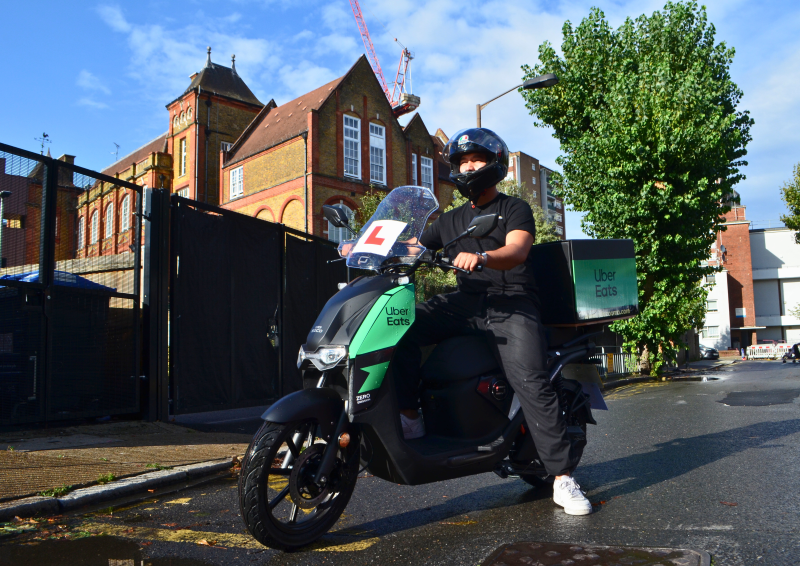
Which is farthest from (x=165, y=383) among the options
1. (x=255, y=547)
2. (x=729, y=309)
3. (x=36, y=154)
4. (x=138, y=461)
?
(x=729, y=309)

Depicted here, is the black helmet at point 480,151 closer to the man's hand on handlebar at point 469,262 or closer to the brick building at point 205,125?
the man's hand on handlebar at point 469,262

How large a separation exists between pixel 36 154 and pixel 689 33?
794 inches

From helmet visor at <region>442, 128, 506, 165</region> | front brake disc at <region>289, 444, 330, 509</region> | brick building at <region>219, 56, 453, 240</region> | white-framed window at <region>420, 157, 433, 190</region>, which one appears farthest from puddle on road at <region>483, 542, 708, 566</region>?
white-framed window at <region>420, 157, 433, 190</region>

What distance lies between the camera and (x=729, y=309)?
69000 mm

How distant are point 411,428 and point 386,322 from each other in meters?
0.68

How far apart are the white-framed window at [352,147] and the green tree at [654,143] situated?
13.7 m

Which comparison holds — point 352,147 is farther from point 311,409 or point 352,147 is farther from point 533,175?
point 533,175

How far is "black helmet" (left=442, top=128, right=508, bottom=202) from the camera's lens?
361 cm

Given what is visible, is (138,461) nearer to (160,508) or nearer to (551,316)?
(160,508)

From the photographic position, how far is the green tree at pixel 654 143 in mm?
17797

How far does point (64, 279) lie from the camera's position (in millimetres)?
6477

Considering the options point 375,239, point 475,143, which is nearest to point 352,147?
point 475,143

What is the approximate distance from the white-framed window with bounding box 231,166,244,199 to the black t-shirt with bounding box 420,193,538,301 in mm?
34637

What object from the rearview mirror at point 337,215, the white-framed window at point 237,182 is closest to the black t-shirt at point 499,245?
the rearview mirror at point 337,215
